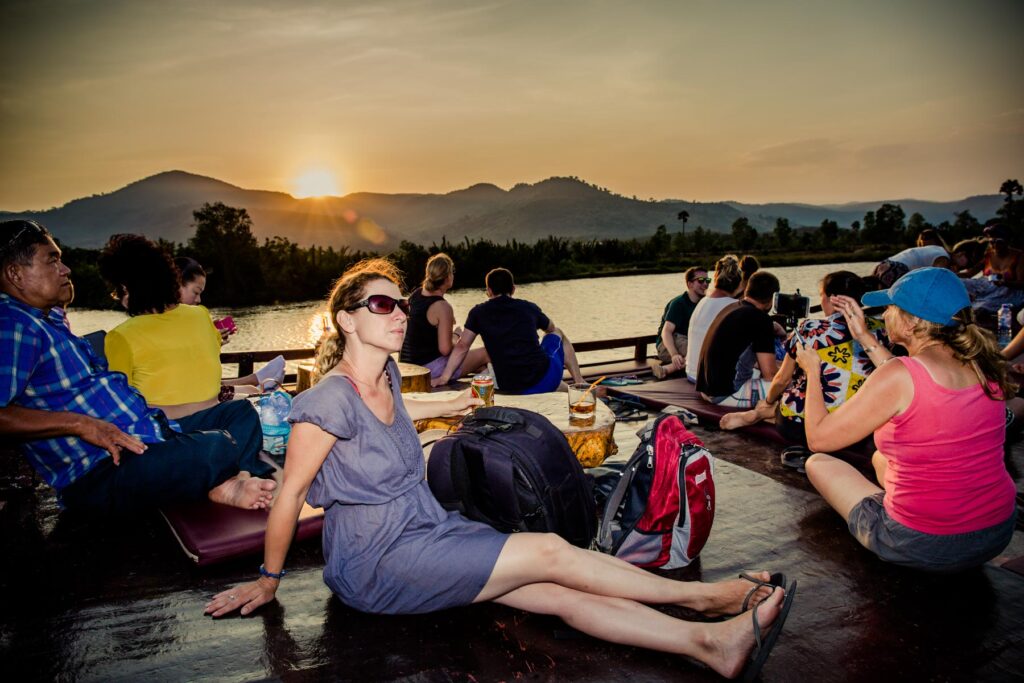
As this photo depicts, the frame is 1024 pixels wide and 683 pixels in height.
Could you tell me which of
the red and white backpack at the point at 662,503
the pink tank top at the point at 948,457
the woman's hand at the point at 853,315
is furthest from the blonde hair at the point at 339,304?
the woman's hand at the point at 853,315

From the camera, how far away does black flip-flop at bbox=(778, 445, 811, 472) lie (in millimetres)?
4301

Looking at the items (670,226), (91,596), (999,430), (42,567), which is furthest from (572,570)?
(670,226)

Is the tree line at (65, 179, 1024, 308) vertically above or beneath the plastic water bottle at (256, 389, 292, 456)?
above

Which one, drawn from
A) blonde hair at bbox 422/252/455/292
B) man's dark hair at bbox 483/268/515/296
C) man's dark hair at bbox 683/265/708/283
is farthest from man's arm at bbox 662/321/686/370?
blonde hair at bbox 422/252/455/292

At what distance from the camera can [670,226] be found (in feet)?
520

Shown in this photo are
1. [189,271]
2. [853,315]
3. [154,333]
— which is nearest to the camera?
[853,315]

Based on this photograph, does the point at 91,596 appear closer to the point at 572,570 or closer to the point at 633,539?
the point at 572,570

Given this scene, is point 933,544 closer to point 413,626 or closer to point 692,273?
point 413,626

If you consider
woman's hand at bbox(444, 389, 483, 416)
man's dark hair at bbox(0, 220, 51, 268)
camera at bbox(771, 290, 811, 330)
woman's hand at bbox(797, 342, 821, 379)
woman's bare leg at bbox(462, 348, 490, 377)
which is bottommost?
woman's bare leg at bbox(462, 348, 490, 377)

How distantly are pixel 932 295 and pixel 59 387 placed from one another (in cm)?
409

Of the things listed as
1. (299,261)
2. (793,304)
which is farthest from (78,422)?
(299,261)

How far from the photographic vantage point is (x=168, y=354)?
148 inches

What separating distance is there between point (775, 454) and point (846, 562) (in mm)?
1604

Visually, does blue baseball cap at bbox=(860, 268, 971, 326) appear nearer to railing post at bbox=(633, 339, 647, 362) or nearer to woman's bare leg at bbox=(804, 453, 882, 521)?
woman's bare leg at bbox=(804, 453, 882, 521)
